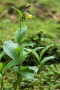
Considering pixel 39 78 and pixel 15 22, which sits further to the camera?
pixel 15 22

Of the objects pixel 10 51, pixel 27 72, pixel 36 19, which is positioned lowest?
pixel 27 72

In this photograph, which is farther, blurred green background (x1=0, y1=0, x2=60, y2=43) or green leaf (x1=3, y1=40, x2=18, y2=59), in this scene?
blurred green background (x1=0, y1=0, x2=60, y2=43)

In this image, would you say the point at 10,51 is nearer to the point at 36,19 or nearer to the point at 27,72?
the point at 27,72

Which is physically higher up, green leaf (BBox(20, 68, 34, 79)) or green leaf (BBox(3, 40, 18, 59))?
green leaf (BBox(3, 40, 18, 59))

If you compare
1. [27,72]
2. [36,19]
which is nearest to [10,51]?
[27,72]

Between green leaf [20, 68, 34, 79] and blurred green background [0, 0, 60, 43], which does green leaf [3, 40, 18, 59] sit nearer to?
→ green leaf [20, 68, 34, 79]

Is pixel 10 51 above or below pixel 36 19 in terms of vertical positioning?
below

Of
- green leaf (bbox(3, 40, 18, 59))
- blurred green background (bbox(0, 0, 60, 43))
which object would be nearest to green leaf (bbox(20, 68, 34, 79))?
green leaf (bbox(3, 40, 18, 59))

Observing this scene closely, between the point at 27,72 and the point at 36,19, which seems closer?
the point at 27,72

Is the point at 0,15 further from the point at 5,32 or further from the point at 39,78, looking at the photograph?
the point at 39,78

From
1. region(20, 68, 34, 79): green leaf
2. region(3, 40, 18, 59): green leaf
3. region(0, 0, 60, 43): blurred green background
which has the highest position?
region(0, 0, 60, 43): blurred green background

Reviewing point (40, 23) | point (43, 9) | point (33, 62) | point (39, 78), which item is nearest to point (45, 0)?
point (43, 9)
